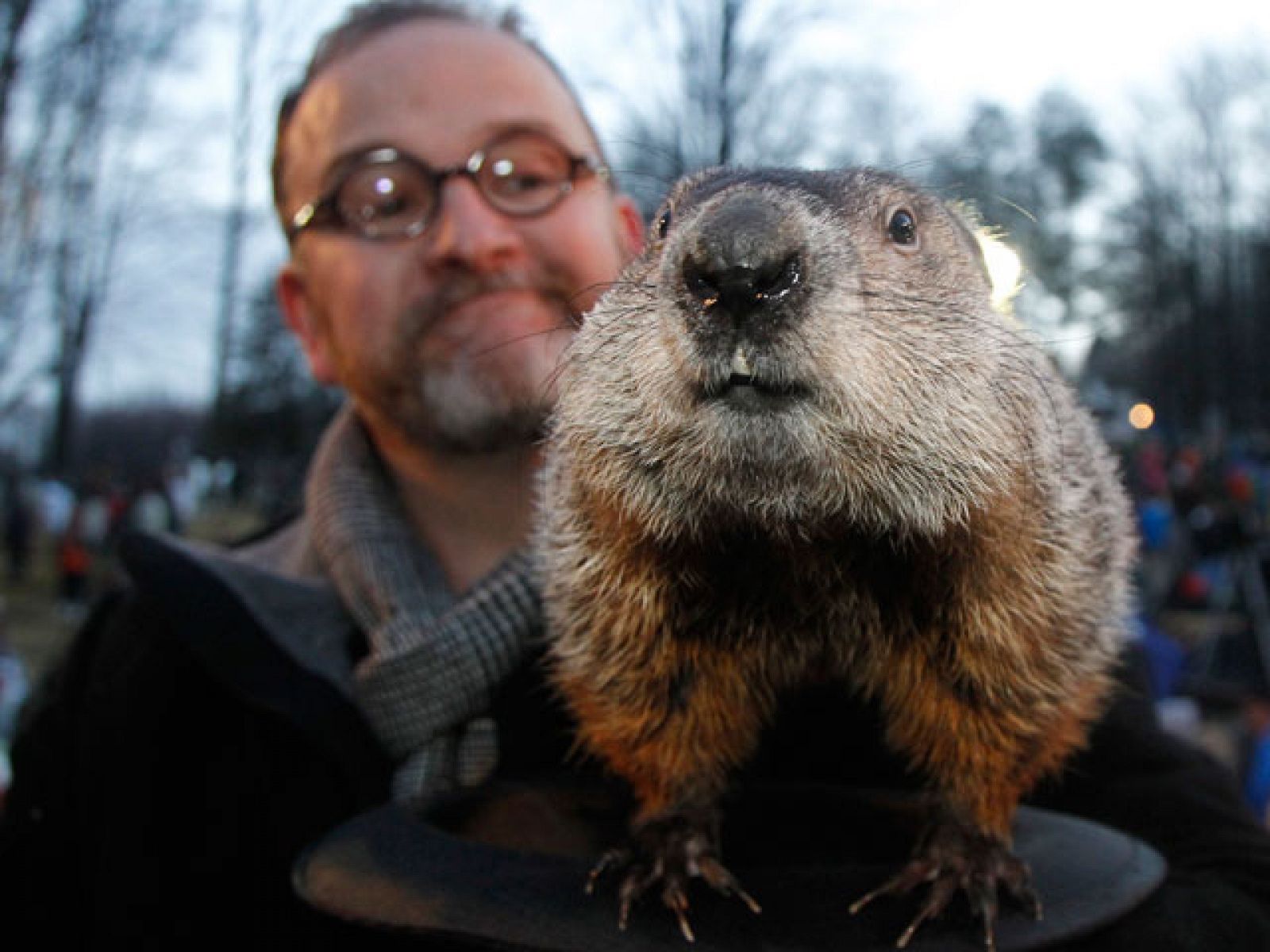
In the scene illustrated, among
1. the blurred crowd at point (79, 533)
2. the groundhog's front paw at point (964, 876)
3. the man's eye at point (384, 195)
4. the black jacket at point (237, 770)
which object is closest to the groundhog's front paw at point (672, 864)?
the groundhog's front paw at point (964, 876)

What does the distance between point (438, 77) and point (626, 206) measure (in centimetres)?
72

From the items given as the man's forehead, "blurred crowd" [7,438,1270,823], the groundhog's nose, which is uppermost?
the man's forehead

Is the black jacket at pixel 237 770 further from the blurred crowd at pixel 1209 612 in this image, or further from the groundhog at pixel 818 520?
the blurred crowd at pixel 1209 612

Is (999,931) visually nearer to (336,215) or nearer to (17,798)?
(336,215)

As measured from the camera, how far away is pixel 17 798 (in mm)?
2656

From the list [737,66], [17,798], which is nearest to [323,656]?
[17,798]

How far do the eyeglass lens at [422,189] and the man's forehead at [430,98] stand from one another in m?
0.05

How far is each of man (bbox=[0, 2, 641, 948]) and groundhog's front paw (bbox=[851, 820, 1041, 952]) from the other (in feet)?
3.36

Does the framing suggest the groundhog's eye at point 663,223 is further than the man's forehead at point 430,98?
No

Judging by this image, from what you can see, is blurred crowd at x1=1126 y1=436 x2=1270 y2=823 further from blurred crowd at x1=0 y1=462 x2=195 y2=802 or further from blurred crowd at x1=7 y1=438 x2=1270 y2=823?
blurred crowd at x1=0 y1=462 x2=195 y2=802

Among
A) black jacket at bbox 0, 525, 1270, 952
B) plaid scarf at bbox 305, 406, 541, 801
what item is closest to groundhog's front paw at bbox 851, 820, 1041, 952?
black jacket at bbox 0, 525, 1270, 952

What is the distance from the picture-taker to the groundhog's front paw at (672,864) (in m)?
1.43

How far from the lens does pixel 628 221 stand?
305cm

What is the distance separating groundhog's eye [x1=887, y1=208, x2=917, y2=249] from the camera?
158cm
